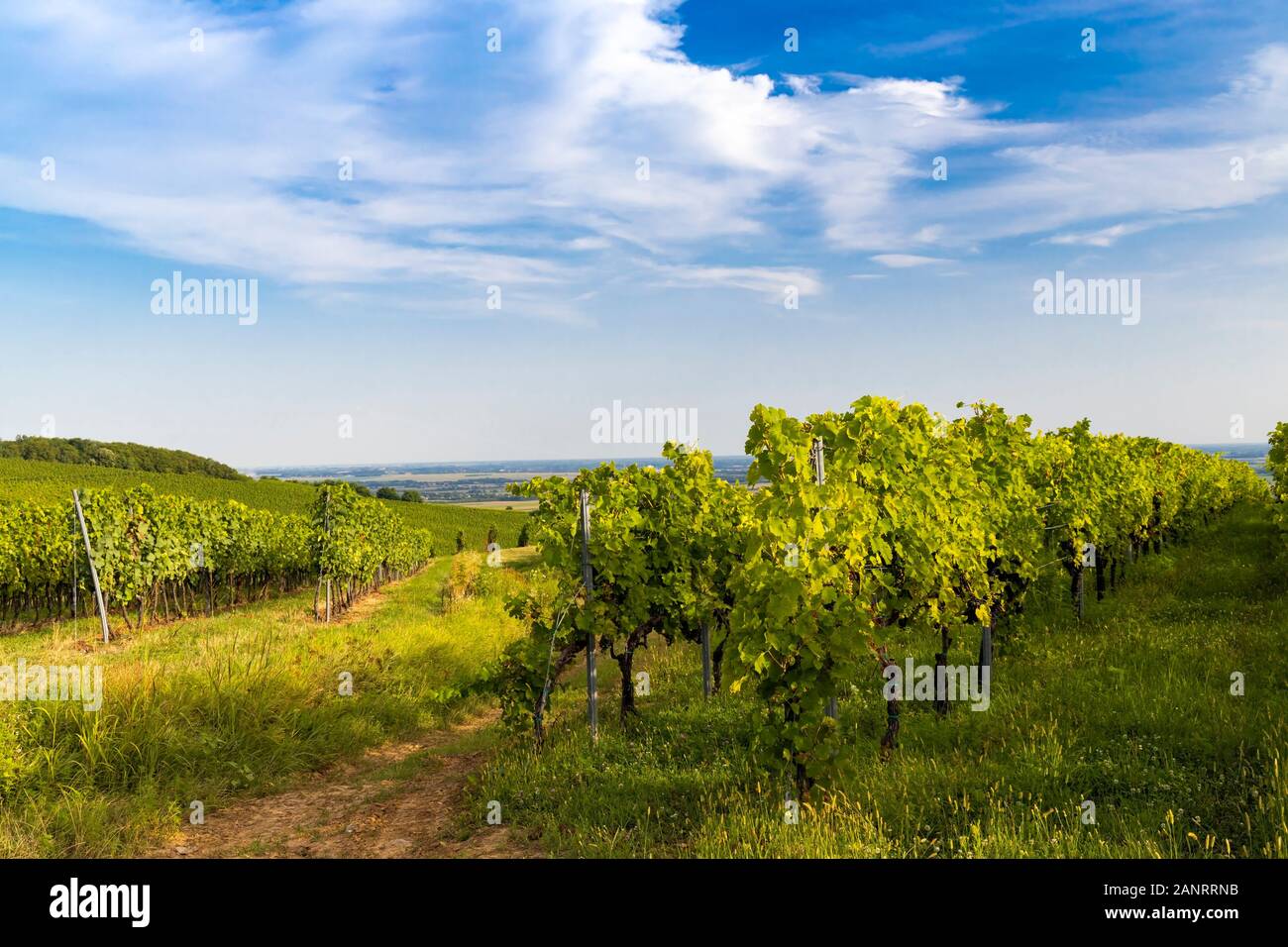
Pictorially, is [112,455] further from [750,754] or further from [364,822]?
[750,754]

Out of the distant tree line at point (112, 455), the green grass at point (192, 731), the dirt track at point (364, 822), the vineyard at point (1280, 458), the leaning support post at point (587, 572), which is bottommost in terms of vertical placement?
the dirt track at point (364, 822)

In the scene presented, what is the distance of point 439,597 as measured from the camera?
31266mm

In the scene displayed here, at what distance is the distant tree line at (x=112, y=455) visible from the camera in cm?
9106

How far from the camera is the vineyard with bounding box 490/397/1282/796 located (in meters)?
6.33

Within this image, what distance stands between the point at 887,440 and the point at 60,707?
10465mm

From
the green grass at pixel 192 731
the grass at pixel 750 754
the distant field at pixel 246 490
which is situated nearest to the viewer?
the grass at pixel 750 754

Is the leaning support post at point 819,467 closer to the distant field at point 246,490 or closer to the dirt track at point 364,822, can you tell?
the dirt track at point 364,822

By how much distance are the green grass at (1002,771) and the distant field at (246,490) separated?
5773 cm

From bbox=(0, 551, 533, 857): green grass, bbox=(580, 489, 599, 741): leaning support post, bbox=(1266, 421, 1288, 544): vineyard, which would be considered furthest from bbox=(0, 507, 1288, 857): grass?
bbox=(1266, 421, 1288, 544): vineyard

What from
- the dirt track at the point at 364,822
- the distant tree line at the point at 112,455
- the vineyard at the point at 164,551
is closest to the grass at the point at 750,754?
the dirt track at the point at 364,822

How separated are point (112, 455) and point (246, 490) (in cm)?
4685

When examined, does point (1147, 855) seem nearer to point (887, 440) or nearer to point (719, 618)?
point (887, 440)

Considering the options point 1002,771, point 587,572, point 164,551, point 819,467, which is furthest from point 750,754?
point 164,551
